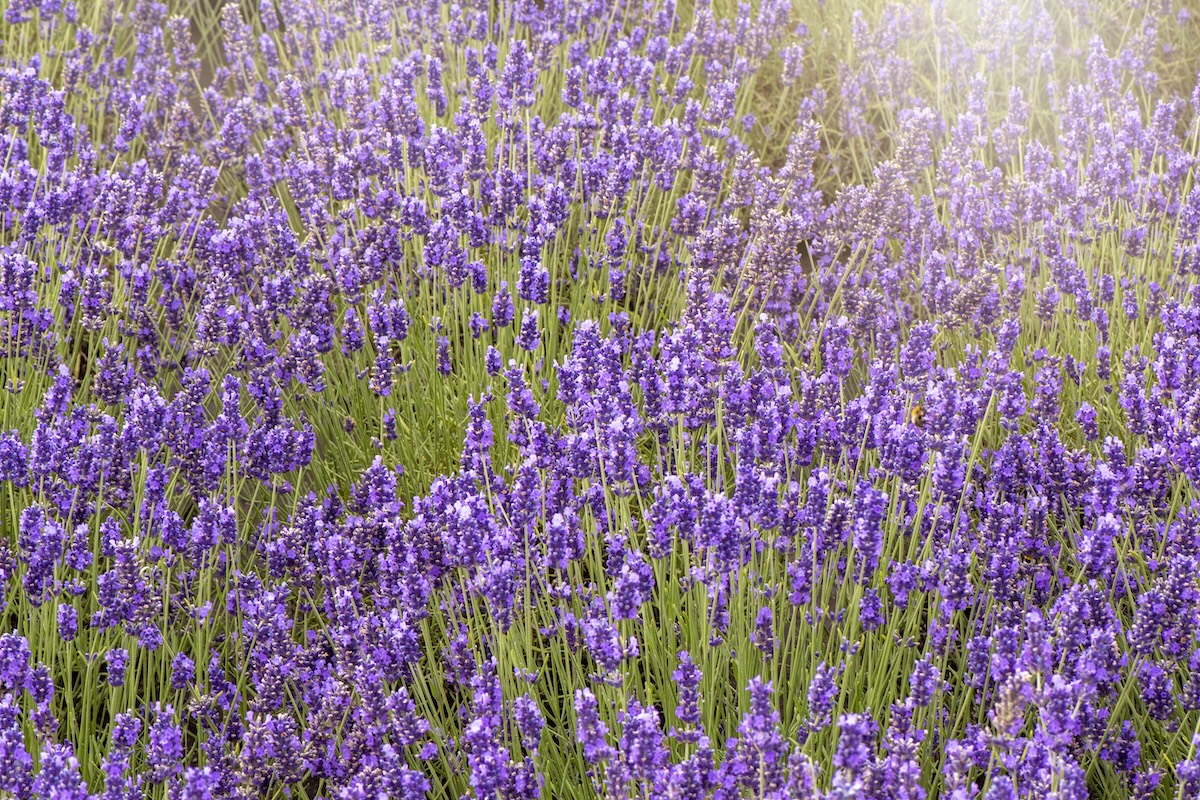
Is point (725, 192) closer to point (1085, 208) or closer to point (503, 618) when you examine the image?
point (1085, 208)

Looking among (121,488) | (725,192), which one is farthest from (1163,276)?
(121,488)

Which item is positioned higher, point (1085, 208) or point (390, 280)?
point (1085, 208)

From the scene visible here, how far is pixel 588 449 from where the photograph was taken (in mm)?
2342

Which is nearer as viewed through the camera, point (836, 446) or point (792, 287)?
point (836, 446)

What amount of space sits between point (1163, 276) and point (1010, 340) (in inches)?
47.1

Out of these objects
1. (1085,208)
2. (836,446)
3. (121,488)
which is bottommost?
(121,488)

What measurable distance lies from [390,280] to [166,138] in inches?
44.6

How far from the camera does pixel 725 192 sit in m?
4.36

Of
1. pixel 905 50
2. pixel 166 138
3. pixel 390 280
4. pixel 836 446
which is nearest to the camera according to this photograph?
pixel 836 446

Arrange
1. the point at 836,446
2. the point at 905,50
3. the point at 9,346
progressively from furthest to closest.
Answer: the point at 905,50, the point at 9,346, the point at 836,446

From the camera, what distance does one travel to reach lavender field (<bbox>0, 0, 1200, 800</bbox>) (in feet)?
6.82

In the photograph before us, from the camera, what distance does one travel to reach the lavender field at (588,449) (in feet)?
6.82

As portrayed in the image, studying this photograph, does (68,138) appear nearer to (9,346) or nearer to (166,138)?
(166,138)

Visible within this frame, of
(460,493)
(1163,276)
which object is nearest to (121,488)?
(460,493)
